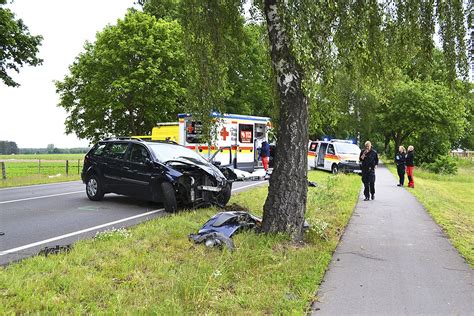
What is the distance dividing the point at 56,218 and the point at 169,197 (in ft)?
7.87

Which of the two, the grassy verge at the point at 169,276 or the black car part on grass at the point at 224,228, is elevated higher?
the black car part on grass at the point at 224,228

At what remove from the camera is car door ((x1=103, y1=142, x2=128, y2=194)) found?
35.4 ft

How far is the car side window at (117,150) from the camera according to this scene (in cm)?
1094

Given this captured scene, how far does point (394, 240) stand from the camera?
7379mm

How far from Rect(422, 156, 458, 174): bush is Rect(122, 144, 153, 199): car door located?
27959mm

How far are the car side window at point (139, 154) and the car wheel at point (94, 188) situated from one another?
1.45 meters

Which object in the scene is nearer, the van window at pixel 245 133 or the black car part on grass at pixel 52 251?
the black car part on grass at pixel 52 251

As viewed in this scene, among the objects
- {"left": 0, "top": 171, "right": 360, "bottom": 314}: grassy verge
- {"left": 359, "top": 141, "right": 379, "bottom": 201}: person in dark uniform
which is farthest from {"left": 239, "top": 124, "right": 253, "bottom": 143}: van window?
{"left": 0, "top": 171, "right": 360, "bottom": 314}: grassy verge

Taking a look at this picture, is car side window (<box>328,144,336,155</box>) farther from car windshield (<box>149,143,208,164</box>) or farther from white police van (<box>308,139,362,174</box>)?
car windshield (<box>149,143,208,164</box>)

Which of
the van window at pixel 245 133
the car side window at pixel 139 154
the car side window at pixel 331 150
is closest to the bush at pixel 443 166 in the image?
the car side window at pixel 331 150

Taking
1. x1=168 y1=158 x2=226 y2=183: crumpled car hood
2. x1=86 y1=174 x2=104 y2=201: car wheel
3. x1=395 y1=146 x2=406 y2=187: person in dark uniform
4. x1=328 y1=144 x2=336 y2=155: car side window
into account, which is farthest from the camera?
x1=328 y1=144 x2=336 y2=155: car side window

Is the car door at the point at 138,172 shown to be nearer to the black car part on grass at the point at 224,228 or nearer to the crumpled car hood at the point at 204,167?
the crumpled car hood at the point at 204,167

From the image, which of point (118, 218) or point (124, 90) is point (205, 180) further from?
point (124, 90)

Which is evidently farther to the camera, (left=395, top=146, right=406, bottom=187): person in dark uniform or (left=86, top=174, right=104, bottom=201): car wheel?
(left=395, top=146, right=406, bottom=187): person in dark uniform
